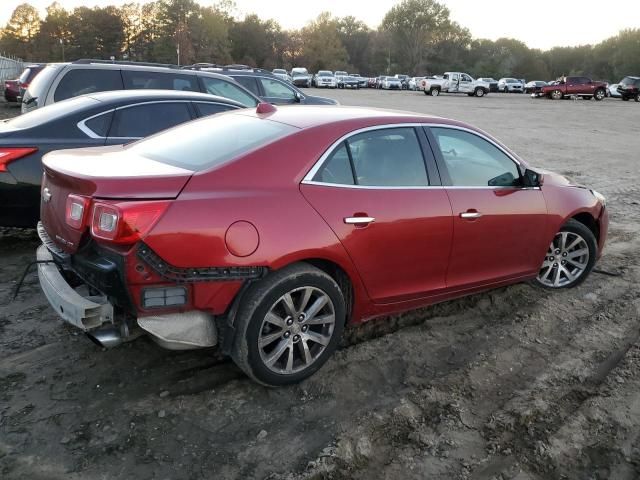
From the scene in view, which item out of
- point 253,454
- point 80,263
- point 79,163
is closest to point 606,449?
point 253,454

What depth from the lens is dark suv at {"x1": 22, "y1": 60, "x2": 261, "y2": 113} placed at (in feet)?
26.9

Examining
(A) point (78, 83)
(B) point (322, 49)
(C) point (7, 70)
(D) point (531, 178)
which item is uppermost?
(B) point (322, 49)

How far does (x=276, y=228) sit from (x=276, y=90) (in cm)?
1080

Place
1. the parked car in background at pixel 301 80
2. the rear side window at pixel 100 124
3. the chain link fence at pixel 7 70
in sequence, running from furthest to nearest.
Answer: the parked car in background at pixel 301 80
the chain link fence at pixel 7 70
the rear side window at pixel 100 124

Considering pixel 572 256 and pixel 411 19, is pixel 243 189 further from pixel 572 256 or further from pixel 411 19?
pixel 411 19

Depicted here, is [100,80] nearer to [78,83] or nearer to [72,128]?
[78,83]

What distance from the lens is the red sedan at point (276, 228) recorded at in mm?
2955

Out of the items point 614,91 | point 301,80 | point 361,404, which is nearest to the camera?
point 361,404

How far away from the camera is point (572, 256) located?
16.8 ft

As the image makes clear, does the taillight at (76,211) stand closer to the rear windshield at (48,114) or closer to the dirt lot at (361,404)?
the dirt lot at (361,404)

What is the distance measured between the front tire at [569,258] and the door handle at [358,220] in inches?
86.4

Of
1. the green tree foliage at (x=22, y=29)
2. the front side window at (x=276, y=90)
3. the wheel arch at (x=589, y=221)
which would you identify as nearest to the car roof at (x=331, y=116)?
the wheel arch at (x=589, y=221)

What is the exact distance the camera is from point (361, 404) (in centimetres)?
330

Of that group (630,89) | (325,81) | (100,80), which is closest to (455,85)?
(325,81)
